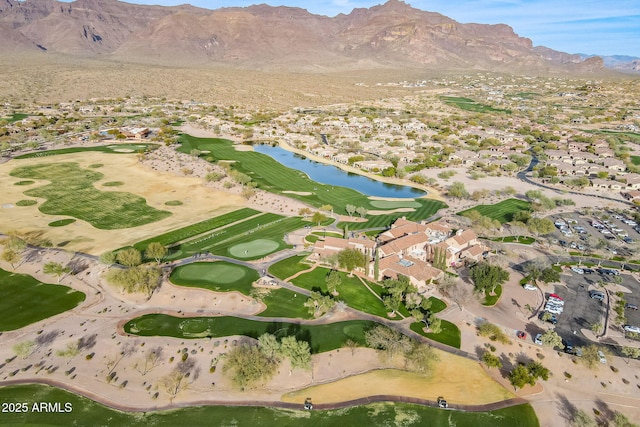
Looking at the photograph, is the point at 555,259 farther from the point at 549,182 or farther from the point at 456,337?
the point at 549,182

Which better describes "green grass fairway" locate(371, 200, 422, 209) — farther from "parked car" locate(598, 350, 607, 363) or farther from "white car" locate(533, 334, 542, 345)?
"parked car" locate(598, 350, 607, 363)

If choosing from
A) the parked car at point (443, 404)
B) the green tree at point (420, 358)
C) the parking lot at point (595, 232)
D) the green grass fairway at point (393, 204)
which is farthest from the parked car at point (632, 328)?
the green grass fairway at point (393, 204)

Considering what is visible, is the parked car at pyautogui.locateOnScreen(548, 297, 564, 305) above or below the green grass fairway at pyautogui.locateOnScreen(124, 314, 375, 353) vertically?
above

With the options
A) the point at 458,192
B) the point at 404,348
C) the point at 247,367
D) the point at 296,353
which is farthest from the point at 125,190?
the point at 458,192

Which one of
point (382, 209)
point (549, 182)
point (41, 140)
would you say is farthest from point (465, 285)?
point (41, 140)

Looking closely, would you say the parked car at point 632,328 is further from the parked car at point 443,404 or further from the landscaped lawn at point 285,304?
the landscaped lawn at point 285,304

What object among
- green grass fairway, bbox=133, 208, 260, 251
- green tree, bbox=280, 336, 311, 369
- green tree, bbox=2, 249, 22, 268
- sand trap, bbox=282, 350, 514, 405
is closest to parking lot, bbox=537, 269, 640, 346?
sand trap, bbox=282, 350, 514, 405
